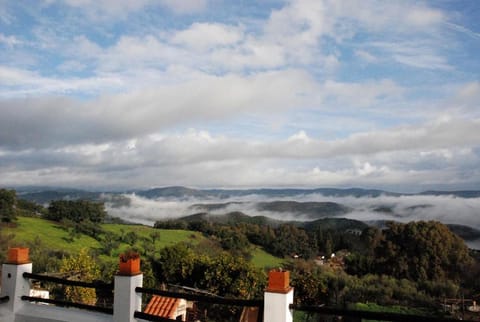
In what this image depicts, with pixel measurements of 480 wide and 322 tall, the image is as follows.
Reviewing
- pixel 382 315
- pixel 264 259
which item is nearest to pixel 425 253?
pixel 264 259

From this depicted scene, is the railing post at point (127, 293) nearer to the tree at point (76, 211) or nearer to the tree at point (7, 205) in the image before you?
the tree at point (7, 205)

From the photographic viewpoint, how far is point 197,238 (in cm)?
4741

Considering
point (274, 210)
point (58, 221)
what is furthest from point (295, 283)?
point (274, 210)

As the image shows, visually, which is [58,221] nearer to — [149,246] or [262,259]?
[149,246]

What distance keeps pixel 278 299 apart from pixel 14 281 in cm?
283

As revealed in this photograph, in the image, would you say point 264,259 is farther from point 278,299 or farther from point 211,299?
point 278,299

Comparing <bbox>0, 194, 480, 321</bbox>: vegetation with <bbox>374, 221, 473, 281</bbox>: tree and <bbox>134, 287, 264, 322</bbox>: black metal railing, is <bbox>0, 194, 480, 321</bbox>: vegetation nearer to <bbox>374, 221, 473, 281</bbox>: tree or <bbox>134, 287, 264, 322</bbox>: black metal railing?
<bbox>374, 221, 473, 281</bbox>: tree

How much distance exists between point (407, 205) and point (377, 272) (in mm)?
14900

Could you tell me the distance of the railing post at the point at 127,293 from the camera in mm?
3619

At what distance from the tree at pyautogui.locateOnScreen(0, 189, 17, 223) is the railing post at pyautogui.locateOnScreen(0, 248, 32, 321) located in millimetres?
38943

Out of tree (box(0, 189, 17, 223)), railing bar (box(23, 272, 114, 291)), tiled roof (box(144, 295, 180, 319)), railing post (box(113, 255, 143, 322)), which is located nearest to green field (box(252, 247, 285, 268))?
Answer: tree (box(0, 189, 17, 223))

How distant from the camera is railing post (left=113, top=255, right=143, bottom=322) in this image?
3.62 metres

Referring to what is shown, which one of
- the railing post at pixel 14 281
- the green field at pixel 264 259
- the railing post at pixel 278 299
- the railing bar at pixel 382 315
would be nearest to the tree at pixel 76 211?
the green field at pixel 264 259

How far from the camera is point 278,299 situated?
2949mm
